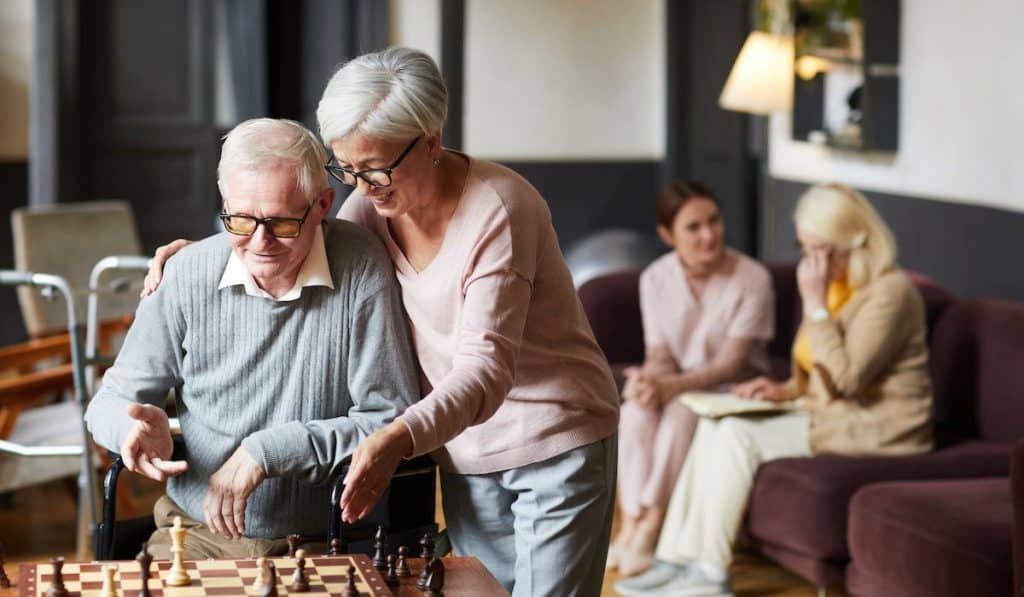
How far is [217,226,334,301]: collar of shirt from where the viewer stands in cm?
223

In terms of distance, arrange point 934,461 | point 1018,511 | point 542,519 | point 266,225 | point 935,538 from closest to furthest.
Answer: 1. point 266,225
2. point 542,519
3. point 1018,511
4. point 935,538
5. point 934,461

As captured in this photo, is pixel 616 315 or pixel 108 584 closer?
pixel 108 584

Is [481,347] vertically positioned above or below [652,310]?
above

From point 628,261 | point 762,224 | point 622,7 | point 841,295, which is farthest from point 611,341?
point 622,7

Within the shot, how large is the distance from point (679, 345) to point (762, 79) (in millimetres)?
1858

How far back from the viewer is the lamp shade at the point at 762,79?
5895 mm

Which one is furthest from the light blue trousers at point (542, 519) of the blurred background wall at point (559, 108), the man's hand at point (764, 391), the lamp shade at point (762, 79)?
the lamp shade at point (762, 79)

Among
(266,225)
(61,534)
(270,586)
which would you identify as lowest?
(61,534)

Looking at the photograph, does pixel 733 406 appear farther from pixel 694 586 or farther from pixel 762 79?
pixel 762 79

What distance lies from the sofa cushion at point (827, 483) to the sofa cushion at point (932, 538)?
0.08 meters

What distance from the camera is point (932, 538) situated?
3.25 meters

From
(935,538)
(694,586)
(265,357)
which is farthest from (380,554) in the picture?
(694,586)

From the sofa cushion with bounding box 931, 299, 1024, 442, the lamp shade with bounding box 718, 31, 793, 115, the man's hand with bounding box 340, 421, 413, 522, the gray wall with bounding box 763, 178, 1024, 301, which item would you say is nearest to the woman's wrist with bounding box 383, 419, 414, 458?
the man's hand with bounding box 340, 421, 413, 522

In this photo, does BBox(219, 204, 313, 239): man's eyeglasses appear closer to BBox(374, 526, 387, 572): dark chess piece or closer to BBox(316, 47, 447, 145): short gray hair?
BBox(316, 47, 447, 145): short gray hair
